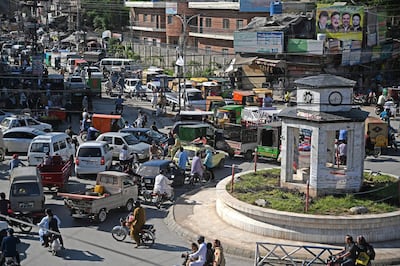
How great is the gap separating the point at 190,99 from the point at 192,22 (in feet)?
112

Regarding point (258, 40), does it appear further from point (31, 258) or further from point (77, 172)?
point (31, 258)

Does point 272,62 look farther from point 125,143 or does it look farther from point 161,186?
point 161,186

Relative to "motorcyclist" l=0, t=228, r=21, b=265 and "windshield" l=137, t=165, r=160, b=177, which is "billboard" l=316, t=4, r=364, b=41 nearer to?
"windshield" l=137, t=165, r=160, b=177

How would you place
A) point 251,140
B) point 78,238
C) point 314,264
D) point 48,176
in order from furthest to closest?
1. point 251,140
2. point 48,176
3. point 78,238
4. point 314,264

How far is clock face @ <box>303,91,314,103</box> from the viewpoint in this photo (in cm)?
2121

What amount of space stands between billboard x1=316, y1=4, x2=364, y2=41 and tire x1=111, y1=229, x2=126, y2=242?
117 feet

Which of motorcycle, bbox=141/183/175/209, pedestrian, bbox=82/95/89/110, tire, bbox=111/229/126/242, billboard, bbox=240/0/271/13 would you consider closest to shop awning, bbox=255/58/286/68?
billboard, bbox=240/0/271/13

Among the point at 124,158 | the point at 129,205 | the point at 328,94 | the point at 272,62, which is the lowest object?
the point at 129,205

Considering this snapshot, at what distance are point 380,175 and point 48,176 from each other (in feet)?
37.8

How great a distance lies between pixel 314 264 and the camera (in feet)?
56.5

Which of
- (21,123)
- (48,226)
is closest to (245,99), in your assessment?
(21,123)

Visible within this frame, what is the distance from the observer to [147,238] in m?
19.1

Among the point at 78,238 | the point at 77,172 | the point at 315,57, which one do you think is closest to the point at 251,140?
the point at 77,172

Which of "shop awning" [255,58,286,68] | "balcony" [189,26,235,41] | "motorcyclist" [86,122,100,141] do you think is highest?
"balcony" [189,26,235,41]
